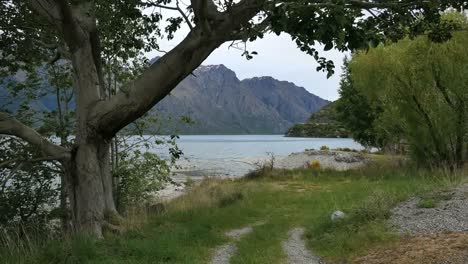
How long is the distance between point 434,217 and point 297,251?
3011 millimetres

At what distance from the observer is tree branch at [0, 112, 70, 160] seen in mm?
10438

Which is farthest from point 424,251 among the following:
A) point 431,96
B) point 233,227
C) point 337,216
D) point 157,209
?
point 431,96

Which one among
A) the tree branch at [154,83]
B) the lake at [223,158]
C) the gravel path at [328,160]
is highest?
the tree branch at [154,83]

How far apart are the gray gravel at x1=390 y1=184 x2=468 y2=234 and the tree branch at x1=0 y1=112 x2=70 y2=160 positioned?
7.77 m

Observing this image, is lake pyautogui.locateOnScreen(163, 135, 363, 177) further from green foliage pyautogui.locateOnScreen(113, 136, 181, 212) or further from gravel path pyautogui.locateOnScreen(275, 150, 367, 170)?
gravel path pyautogui.locateOnScreen(275, 150, 367, 170)

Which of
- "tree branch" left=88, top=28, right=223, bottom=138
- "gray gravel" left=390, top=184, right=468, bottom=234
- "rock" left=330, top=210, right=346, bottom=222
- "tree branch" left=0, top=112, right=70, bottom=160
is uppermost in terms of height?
"tree branch" left=88, top=28, right=223, bottom=138

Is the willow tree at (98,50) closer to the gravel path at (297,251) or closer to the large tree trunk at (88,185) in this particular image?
the large tree trunk at (88,185)

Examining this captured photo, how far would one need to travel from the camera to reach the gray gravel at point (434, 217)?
9055 millimetres

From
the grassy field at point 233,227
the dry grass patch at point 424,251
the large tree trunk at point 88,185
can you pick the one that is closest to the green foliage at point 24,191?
the large tree trunk at point 88,185

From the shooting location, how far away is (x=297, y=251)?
31.6 ft

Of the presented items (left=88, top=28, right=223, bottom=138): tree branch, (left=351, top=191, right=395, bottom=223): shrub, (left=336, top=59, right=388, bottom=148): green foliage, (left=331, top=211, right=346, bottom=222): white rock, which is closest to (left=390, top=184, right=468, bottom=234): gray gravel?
(left=351, top=191, right=395, bottom=223): shrub

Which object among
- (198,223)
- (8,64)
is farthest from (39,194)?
(198,223)

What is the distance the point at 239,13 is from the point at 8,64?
870 centimetres

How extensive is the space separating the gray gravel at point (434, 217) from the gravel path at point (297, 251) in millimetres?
1960
